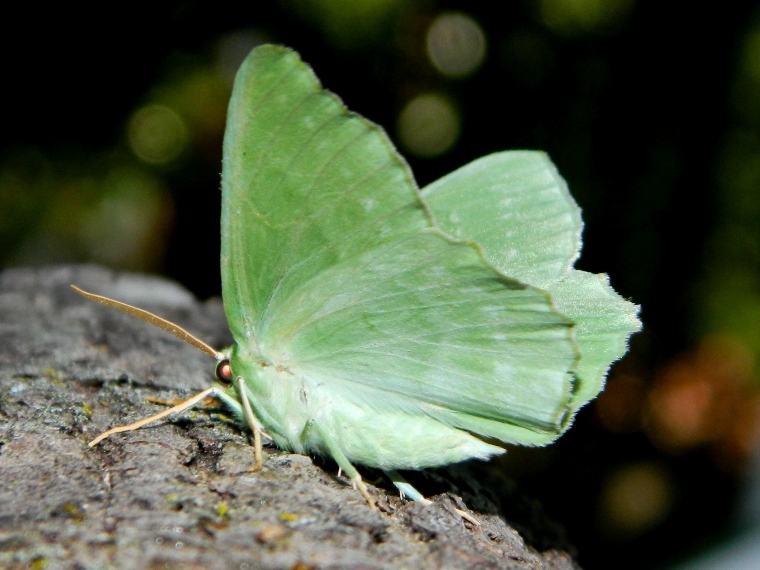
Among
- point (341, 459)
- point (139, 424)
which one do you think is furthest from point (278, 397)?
point (139, 424)

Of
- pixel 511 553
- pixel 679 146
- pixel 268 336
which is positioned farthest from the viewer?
pixel 679 146

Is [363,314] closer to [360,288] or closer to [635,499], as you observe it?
[360,288]

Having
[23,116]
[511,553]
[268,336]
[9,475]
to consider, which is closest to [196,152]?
[23,116]

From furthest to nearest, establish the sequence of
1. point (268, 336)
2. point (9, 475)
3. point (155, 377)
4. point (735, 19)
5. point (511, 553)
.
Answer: point (735, 19) < point (155, 377) < point (268, 336) < point (511, 553) < point (9, 475)

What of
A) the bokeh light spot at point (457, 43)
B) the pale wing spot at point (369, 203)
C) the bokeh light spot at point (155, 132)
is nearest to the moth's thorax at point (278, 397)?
the pale wing spot at point (369, 203)

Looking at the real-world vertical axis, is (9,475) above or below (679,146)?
below

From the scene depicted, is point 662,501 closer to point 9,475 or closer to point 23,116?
point 9,475
